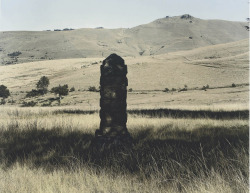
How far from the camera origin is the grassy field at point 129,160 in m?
3.54

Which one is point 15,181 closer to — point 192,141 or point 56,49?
point 192,141

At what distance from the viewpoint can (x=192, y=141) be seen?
6211 mm

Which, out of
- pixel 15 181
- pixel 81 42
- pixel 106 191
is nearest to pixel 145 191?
pixel 106 191

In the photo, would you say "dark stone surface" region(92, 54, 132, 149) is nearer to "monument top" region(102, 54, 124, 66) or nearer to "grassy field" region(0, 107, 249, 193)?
"monument top" region(102, 54, 124, 66)

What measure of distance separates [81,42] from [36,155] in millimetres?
177632

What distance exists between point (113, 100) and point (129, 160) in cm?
200

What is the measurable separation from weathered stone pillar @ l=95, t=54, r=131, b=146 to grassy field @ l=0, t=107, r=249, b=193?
47cm

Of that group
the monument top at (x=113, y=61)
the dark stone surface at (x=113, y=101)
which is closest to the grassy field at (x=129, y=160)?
the dark stone surface at (x=113, y=101)

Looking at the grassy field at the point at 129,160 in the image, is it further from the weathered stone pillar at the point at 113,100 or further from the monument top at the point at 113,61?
the monument top at the point at 113,61

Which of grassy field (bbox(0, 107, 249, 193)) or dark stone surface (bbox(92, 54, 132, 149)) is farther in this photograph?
dark stone surface (bbox(92, 54, 132, 149))

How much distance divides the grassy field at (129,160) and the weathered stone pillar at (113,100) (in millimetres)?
469

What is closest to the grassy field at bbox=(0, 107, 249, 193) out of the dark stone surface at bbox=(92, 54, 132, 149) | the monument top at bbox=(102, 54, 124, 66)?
the dark stone surface at bbox=(92, 54, 132, 149)

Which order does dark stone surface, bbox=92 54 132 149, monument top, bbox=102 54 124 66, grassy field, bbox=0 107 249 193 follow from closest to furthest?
grassy field, bbox=0 107 249 193, dark stone surface, bbox=92 54 132 149, monument top, bbox=102 54 124 66

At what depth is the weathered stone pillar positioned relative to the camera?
6441mm
